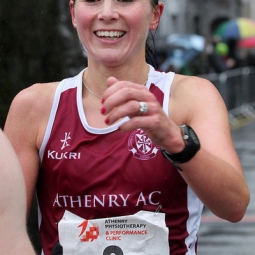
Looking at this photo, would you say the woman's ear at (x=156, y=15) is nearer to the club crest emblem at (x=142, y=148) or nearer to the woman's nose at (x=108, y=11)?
the woman's nose at (x=108, y=11)

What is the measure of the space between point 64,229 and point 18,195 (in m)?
1.10

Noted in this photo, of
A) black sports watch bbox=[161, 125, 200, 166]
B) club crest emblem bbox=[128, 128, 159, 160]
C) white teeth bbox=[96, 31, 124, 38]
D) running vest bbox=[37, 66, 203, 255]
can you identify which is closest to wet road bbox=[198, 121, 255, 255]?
running vest bbox=[37, 66, 203, 255]

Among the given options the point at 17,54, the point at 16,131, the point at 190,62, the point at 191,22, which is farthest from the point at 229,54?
the point at 16,131

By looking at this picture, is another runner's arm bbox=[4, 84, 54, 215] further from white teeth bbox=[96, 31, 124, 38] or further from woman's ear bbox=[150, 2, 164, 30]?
woman's ear bbox=[150, 2, 164, 30]

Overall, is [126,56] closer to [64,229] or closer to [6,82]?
[64,229]

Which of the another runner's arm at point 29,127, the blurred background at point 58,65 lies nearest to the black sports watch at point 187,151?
the another runner's arm at point 29,127

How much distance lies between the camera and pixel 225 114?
10.5 ft

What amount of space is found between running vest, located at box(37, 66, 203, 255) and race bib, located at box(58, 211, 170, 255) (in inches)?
1.4

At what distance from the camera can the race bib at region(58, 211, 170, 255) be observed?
3152 millimetres

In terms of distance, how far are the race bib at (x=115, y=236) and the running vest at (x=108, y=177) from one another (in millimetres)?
35

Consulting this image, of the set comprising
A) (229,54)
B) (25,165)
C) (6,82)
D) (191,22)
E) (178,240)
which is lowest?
(191,22)

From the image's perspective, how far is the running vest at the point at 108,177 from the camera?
3127mm

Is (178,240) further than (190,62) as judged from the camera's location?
No

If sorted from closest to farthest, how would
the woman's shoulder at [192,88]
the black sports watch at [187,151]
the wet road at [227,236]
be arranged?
the black sports watch at [187,151] → the woman's shoulder at [192,88] → the wet road at [227,236]
